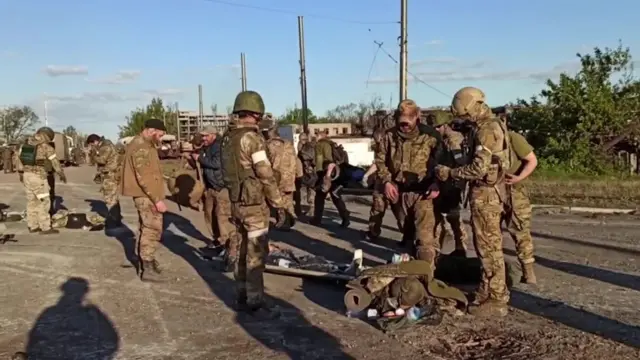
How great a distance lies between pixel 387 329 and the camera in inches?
234

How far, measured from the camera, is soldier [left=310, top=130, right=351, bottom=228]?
13.0 m

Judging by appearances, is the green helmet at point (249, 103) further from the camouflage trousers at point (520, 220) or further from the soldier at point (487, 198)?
the camouflage trousers at point (520, 220)

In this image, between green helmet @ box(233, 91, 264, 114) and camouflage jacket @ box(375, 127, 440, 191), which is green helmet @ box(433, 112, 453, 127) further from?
green helmet @ box(233, 91, 264, 114)

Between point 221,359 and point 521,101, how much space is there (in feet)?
77.2

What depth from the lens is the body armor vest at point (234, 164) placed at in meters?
6.47

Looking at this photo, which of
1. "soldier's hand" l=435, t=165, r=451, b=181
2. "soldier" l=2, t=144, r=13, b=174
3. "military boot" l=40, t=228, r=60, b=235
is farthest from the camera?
"soldier" l=2, t=144, r=13, b=174

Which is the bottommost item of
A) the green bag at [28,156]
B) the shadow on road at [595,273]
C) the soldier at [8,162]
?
the shadow on road at [595,273]

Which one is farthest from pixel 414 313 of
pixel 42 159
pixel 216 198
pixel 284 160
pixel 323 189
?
pixel 42 159

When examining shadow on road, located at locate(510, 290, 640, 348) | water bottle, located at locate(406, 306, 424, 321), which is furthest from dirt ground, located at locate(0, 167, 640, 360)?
water bottle, located at locate(406, 306, 424, 321)

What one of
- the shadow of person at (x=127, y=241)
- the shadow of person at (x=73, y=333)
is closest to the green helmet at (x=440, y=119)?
the shadow of person at (x=127, y=241)

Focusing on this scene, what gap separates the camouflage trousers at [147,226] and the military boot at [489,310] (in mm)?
4181

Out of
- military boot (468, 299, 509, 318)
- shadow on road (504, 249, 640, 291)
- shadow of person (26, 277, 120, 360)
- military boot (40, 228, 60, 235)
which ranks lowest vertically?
shadow of person (26, 277, 120, 360)

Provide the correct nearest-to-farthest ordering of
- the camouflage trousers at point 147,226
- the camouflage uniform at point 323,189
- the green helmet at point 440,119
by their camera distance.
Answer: the camouflage trousers at point 147,226 → the green helmet at point 440,119 → the camouflage uniform at point 323,189

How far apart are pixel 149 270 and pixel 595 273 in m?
5.37
